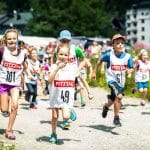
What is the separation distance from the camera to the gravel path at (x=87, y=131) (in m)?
9.41

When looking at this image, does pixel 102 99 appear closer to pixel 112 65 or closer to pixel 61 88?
pixel 112 65

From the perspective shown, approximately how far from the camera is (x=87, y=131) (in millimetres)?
10945

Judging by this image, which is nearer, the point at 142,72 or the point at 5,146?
the point at 5,146

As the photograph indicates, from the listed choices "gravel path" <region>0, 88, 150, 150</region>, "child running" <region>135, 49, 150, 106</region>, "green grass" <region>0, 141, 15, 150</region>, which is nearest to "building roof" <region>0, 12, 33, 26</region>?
"child running" <region>135, 49, 150, 106</region>

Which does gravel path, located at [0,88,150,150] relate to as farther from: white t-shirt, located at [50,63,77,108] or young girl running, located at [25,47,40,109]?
white t-shirt, located at [50,63,77,108]

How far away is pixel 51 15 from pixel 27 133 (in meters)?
75.1

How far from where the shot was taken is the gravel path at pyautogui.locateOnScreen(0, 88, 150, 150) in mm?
9414

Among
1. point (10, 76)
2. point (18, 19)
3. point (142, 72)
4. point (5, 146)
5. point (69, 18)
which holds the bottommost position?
point (5, 146)

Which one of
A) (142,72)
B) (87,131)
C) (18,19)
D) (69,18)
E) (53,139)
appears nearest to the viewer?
(53,139)

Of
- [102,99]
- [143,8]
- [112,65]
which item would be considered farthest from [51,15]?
[112,65]

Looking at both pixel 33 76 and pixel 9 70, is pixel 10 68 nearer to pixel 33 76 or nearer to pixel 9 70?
pixel 9 70

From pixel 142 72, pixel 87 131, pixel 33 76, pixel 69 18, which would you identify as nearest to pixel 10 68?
pixel 87 131

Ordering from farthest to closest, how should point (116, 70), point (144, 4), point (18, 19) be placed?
point (18, 19) → point (144, 4) → point (116, 70)

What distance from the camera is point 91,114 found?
13.6 meters
